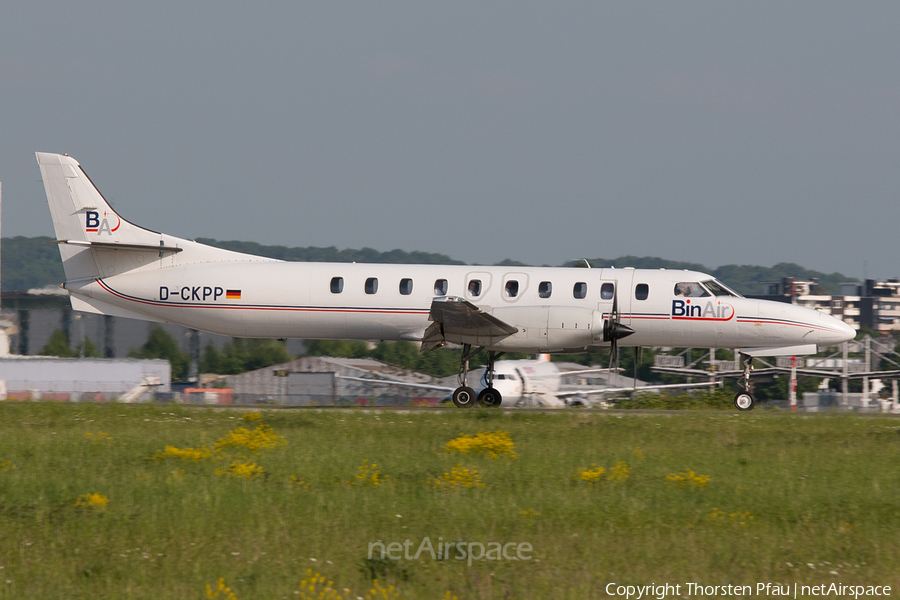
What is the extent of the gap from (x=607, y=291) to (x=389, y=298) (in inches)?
223

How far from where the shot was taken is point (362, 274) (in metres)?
22.7

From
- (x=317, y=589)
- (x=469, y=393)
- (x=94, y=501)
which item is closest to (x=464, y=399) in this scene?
(x=469, y=393)

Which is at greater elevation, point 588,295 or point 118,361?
point 588,295

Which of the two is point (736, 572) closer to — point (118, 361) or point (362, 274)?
point (362, 274)

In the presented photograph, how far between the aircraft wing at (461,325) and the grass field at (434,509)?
361 cm

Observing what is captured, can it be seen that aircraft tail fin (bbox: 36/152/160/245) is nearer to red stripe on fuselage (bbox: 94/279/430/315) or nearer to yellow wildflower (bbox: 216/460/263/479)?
red stripe on fuselage (bbox: 94/279/430/315)

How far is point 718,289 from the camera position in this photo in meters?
22.8

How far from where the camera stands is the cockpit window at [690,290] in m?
22.4

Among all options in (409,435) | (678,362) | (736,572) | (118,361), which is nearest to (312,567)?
(736,572)

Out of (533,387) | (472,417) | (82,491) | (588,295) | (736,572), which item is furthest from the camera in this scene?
(533,387)

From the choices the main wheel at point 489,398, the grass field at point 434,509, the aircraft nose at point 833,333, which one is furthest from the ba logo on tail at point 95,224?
the aircraft nose at point 833,333

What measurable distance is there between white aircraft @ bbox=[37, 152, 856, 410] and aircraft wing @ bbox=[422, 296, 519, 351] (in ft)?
0.17

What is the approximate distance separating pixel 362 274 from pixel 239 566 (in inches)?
577

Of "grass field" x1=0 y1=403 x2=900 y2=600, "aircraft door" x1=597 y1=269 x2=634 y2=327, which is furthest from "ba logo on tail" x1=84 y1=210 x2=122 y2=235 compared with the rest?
"aircraft door" x1=597 y1=269 x2=634 y2=327
